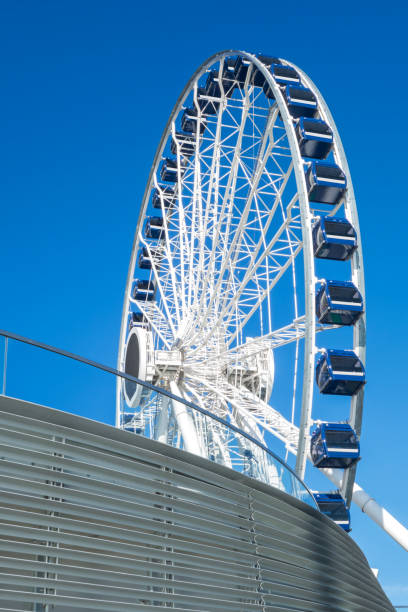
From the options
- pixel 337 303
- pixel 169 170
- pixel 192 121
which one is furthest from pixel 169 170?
pixel 337 303

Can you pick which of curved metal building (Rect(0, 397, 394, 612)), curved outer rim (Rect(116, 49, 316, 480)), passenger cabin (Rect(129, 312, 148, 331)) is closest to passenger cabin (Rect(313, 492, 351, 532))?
curved outer rim (Rect(116, 49, 316, 480))

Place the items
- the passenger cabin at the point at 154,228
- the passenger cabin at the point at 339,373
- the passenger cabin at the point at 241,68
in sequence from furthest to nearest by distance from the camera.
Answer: the passenger cabin at the point at 154,228, the passenger cabin at the point at 241,68, the passenger cabin at the point at 339,373

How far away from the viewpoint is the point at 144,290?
31891mm

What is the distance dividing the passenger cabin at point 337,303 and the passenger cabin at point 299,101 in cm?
484

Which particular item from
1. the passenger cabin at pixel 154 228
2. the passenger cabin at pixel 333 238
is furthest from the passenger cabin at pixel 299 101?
the passenger cabin at pixel 154 228

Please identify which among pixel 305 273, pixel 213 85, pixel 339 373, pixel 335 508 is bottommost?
pixel 335 508

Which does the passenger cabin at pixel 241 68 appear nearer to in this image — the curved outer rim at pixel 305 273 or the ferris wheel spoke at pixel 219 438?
the curved outer rim at pixel 305 273

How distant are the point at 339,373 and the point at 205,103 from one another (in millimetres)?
13585

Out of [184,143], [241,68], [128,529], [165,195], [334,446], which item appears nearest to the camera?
[128,529]

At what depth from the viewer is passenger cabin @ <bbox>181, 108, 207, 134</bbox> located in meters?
28.4

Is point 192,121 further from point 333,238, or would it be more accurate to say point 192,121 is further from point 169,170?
point 333,238

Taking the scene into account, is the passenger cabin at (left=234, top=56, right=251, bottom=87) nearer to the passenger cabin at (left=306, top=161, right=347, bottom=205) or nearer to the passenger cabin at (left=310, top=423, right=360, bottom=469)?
the passenger cabin at (left=306, top=161, right=347, bottom=205)

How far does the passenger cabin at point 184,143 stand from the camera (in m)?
29.5

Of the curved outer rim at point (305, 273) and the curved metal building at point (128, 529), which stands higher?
the curved outer rim at point (305, 273)
